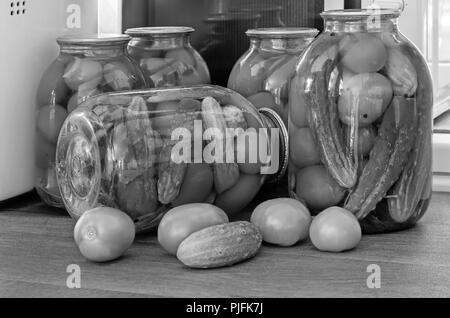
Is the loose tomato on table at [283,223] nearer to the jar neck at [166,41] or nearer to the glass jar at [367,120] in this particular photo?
the glass jar at [367,120]

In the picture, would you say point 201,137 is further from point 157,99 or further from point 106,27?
point 106,27

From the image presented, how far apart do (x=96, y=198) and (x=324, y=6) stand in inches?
16.6

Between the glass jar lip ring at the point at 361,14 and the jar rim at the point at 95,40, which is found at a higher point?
the glass jar lip ring at the point at 361,14

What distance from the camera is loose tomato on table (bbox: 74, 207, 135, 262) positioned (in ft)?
2.63

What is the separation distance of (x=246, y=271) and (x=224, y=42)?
46cm

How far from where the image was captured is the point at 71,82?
98 cm

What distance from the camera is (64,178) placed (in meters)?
0.91

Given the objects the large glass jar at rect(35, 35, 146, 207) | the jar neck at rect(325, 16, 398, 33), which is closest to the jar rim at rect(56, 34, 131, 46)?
the large glass jar at rect(35, 35, 146, 207)

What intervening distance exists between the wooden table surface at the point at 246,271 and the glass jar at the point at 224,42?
0.34m

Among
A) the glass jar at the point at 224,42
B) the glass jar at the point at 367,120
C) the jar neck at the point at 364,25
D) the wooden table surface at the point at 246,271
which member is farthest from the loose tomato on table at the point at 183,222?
the glass jar at the point at 224,42

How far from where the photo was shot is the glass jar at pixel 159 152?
859 millimetres

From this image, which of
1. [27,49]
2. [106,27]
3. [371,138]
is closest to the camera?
[371,138]

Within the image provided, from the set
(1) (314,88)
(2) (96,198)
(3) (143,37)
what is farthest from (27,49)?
(1) (314,88)

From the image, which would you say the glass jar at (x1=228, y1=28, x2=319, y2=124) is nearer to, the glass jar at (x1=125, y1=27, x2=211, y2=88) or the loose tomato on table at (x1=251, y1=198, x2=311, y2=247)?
the glass jar at (x1=125, y1=27, x2=211, y2=88)
